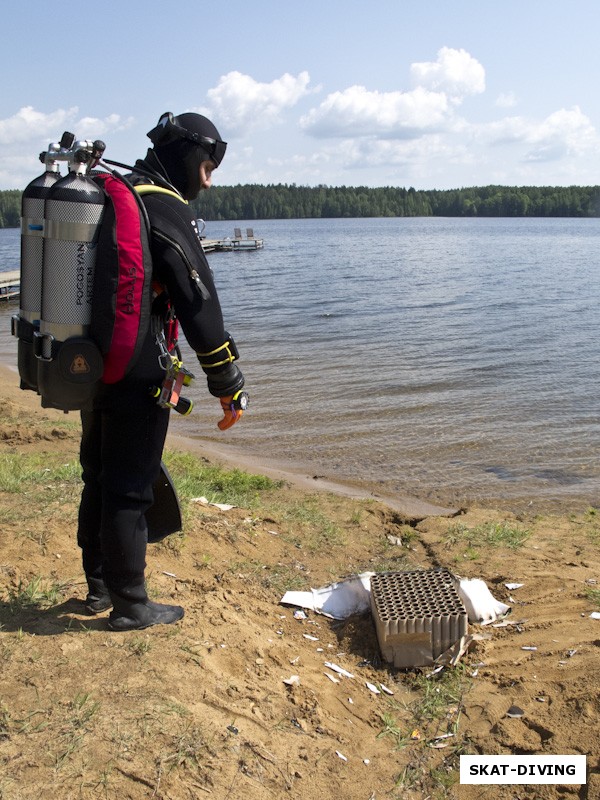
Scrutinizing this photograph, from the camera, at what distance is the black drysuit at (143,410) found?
3215 millimetres

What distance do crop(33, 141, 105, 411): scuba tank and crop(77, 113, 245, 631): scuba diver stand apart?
188 mm

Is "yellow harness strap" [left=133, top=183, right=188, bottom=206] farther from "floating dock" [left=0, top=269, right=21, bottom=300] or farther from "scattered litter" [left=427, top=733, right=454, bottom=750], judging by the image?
"floating dock" [left=0, top=269, right=21, bottom=300]

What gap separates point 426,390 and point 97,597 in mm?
10626

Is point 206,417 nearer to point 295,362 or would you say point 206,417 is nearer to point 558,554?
point 295,362

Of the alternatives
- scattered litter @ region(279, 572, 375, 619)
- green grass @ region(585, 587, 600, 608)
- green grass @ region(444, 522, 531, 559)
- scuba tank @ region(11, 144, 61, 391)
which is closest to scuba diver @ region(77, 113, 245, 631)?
scuba tank @ region(11, 144, 61, 391)

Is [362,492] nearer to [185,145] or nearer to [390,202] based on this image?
[185,145]

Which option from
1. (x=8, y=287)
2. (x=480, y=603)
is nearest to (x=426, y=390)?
(x=480, y=603)

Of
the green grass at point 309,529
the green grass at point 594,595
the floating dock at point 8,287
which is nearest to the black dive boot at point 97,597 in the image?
the green grass at point 309,529

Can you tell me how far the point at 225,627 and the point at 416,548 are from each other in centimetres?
251

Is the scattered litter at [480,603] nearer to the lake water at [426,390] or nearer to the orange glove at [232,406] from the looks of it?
the orange glove at [232,406]

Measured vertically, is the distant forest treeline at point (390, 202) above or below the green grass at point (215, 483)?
above

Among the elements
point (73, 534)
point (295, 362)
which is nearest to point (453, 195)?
point (295, 362)

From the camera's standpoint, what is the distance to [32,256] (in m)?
3.18

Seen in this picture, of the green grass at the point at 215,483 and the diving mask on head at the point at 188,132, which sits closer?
the diving mask on head at the point at 188,132
